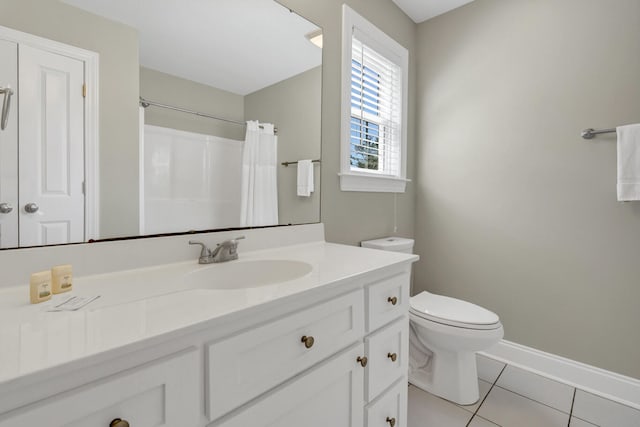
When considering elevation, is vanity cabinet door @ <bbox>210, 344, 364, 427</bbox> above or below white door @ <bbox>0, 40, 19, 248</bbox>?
below

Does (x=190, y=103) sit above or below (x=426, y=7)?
below

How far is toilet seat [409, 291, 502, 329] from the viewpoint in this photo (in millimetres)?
1506

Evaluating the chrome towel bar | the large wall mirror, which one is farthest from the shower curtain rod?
the chrome towel bar

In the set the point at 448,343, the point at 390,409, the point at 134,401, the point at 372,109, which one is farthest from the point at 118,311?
the point at 372,109

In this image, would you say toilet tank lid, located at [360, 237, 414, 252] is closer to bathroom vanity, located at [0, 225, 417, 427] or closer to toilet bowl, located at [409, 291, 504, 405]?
toilet bowl, located at [409, 291, 504, 405]

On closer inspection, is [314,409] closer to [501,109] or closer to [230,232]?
[230,232]

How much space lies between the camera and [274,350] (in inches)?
29.0

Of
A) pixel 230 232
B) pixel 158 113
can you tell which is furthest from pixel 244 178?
pixel 158 113

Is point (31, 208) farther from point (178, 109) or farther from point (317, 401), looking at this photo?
point (317, 401)

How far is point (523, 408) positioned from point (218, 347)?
1.76 m

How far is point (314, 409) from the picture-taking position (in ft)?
2.76

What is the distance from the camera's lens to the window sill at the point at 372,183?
1784mm

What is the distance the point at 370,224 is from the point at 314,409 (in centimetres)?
130

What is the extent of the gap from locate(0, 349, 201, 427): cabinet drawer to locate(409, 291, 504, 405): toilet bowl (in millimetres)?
1308
